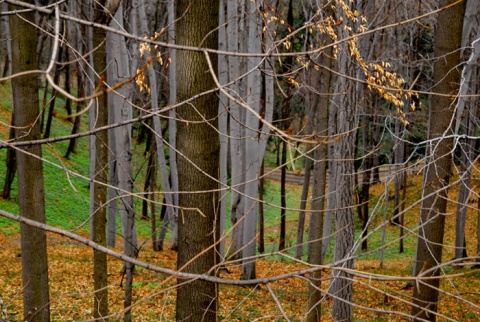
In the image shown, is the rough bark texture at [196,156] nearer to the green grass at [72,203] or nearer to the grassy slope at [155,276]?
the grassy slope at [155,276]

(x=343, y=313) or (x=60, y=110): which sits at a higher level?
(x=60, y=110)

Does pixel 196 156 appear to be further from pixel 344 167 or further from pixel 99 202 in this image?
pixel 344 167

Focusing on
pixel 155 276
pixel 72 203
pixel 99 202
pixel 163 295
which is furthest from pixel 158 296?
pixel 72 203

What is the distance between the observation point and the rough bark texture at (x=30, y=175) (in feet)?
17.9

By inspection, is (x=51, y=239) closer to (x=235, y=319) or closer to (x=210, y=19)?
(x=235, y=319)

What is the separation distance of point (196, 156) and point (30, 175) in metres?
2.39

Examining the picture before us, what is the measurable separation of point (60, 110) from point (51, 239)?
16.3 metres

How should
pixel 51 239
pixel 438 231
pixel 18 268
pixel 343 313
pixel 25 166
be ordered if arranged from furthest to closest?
pixel 51 239 → pixel 18 268 → pixel 343 313 → pixel 438 231 → pixel 25 166

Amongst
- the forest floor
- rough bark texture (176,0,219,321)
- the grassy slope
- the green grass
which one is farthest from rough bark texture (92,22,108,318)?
the green grass

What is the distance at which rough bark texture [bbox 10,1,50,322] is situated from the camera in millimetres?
5441

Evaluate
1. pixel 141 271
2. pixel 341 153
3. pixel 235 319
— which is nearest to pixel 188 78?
pixel 341 153

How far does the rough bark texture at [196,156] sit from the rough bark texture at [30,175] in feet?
6.88

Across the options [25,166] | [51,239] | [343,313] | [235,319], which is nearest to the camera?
[25,166]

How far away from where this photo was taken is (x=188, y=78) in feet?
13.7
